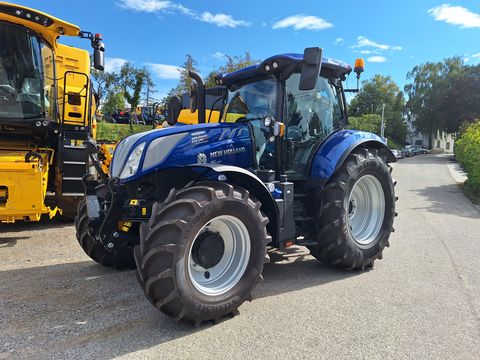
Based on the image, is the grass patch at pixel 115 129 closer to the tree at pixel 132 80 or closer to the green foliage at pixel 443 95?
the tree at pixel 132 80

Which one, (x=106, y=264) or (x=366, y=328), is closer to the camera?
(x=366, y=328)

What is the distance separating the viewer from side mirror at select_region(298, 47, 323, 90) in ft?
13.4

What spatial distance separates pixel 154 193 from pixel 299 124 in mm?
2026

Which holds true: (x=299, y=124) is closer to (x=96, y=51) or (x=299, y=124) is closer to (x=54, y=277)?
(x=54, y=277)

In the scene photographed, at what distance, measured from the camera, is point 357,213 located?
566cm

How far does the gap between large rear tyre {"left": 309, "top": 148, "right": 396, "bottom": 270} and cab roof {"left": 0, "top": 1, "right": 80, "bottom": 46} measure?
16.5ft

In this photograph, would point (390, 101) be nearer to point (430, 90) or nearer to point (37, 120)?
point (430, 90)

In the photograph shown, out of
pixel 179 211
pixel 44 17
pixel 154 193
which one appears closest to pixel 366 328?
pixel 179 211

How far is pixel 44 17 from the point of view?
656cm

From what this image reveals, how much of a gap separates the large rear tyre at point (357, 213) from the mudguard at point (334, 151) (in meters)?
0.14

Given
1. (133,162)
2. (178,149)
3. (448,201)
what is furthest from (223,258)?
(448,201)

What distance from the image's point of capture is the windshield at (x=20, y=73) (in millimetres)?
6531

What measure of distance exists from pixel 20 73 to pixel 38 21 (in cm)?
87

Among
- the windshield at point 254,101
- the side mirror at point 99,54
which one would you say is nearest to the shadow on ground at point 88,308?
the windshield at point 254,101
